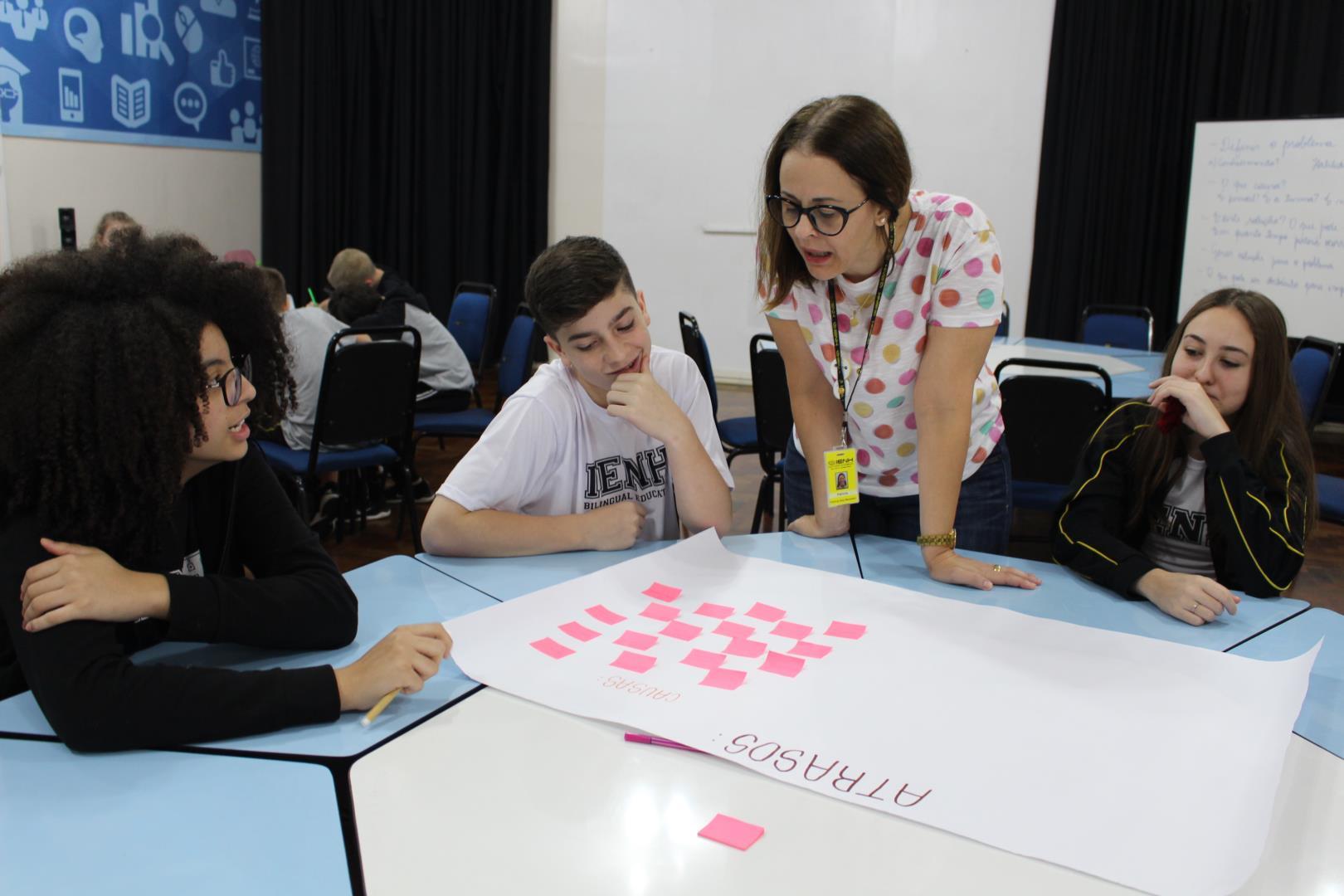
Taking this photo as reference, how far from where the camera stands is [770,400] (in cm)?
335

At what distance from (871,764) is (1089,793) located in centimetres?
19

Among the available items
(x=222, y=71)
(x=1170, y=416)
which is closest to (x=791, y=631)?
(x=1170, y=416)

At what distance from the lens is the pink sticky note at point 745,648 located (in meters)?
1.18

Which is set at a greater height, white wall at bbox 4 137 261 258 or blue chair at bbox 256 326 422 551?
white wall at bbox 4 137 261 258

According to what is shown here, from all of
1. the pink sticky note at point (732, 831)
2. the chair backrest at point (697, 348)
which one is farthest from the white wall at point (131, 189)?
the pink sticky note at point (732, 831)

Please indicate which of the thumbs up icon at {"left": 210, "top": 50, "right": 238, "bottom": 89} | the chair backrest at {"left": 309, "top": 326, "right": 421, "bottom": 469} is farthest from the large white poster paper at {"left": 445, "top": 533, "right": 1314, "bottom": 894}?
the thumbs up icon at {"left": 210, "top": 50, "right": 238, "bottom": 89}

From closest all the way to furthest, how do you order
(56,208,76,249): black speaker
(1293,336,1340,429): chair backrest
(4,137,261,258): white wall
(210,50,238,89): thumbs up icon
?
(1293,336,1340,429): chair backrest < (4,137,261,258): white wall < (56,208,76,249): black speaker < (210,50,238,89): thumbs up icon

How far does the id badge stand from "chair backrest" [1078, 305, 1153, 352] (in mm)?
3940

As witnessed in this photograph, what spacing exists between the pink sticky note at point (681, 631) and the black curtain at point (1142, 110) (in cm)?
576

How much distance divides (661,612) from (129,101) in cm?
605

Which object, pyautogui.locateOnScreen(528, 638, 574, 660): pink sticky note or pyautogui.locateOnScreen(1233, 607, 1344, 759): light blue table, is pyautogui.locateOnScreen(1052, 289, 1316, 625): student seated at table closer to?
pyautogui.locateOnScreen(1233, 607, 1344, 759): light blue table

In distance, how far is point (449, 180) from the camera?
24.3 ft

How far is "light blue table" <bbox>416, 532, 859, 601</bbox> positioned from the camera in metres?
1.44

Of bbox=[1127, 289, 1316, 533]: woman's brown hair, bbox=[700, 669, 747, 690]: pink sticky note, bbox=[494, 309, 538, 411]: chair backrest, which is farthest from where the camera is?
bbox=[494, 309, 538, 411]: chair backrest
